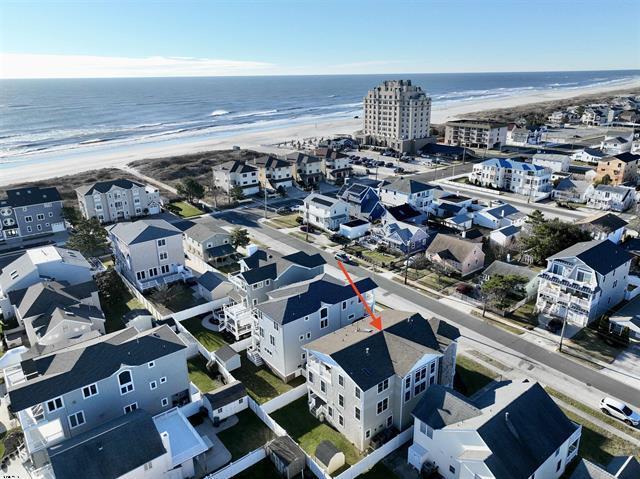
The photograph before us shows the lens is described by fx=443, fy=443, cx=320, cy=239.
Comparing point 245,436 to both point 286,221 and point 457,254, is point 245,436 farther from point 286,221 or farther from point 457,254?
point 286,221

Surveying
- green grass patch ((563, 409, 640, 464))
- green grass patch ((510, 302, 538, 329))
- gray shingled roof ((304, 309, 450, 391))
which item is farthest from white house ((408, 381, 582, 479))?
green grass patch ((510, 302, 538, 329))

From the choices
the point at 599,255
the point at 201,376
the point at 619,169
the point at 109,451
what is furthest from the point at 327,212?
the point at 619,169

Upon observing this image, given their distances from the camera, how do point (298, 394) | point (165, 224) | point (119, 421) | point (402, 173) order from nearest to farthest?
point (119, 421) < point (298, 394) < point (165, 224) < point (402, 173)

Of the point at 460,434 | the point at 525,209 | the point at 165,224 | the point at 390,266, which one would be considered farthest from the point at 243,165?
the point at 460,434

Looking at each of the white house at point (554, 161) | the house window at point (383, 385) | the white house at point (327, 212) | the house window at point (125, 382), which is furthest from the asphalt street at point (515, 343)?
the white house at point (554, 161)

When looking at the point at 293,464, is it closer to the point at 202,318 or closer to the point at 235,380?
the point at 235,380

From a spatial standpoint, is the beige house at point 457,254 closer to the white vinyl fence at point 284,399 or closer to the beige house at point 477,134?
the white vinyl fence at point 284,399

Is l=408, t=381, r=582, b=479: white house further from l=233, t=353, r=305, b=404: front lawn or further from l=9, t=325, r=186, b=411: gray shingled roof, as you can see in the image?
l=9, t=325, r=186, b=411: gray shingled roof
